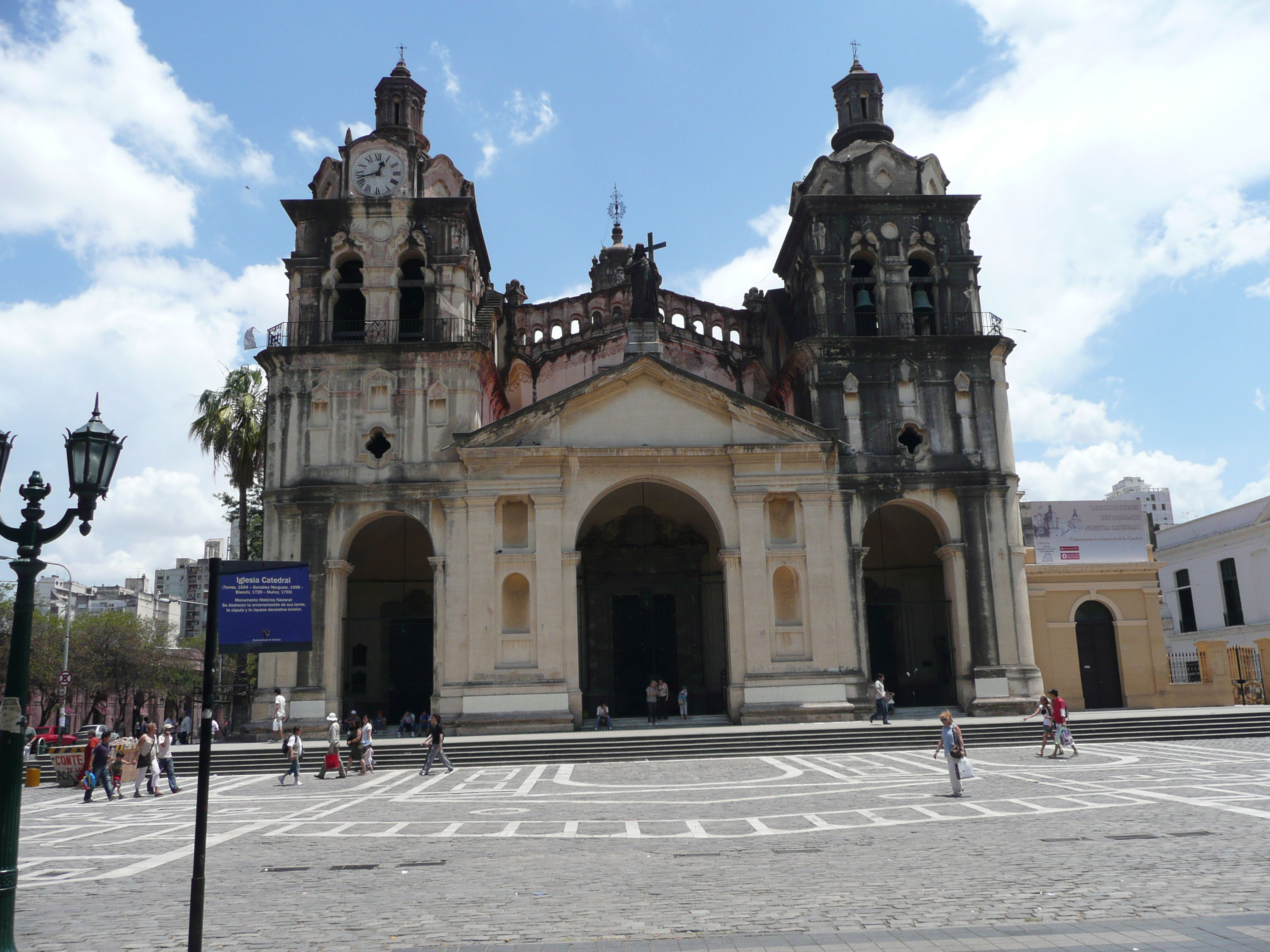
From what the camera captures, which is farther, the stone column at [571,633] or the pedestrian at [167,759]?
the stone column at [571,633]

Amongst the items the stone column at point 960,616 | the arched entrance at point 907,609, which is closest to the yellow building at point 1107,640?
the arched entrance at point 907,609

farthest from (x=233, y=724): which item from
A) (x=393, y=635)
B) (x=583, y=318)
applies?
(x=583, y=318)

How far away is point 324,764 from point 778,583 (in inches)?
582

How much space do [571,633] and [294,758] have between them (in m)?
9.66

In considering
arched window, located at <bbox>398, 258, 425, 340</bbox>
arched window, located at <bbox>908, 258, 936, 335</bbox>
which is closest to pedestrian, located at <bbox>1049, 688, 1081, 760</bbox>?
arched window, located at <bbox>908, 258, 936, 335</bbox>

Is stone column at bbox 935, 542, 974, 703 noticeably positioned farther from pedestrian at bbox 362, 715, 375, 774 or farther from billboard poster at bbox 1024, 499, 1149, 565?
pedestrian at bbox 362, 715, 375, 774

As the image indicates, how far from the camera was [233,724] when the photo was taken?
33188 mm

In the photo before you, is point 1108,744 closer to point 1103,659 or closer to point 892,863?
Result: point 1103,659

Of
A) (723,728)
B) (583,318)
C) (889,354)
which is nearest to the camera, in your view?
(723,728)

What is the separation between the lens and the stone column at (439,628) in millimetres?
29312

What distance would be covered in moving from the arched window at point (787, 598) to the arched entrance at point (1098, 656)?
34.1 ft

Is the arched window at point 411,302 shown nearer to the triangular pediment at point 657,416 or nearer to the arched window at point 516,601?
the triangular pediment at point 657,416

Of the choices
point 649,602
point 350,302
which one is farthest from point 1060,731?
point 350,302

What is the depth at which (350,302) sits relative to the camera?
33969 millimetres
